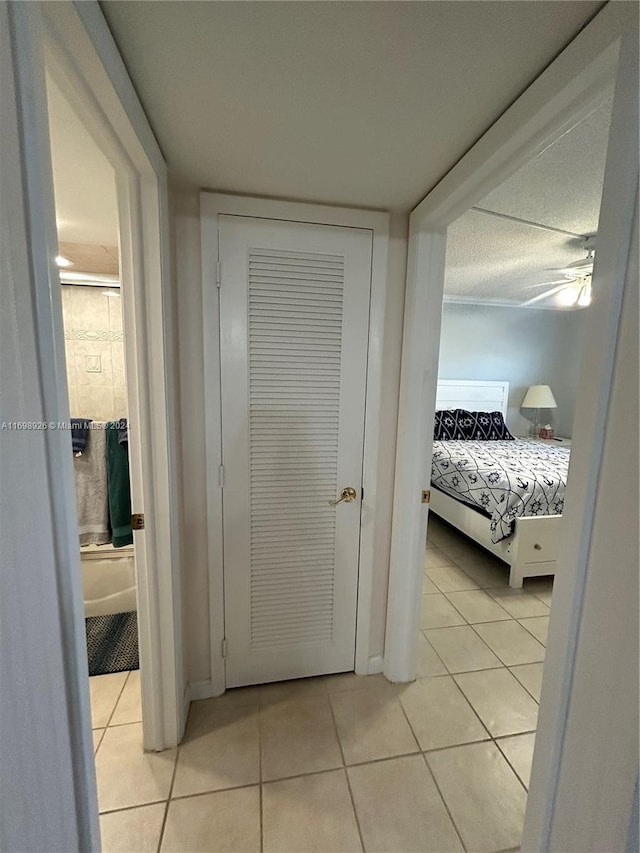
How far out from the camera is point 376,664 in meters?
1.79

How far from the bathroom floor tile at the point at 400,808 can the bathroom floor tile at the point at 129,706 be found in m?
0.92

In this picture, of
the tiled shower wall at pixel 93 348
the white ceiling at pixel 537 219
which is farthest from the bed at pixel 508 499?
the tiled shower wall at pixel 93 348

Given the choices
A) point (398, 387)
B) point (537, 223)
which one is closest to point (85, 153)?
point (398, 387)

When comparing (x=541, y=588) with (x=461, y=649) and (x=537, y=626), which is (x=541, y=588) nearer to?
(x=537, y=626)

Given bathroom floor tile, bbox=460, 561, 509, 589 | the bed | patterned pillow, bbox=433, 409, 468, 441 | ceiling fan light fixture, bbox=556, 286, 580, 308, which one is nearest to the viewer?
the bed

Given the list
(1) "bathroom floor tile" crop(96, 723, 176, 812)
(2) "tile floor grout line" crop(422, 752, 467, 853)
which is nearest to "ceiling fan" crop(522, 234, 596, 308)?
(2) "tile floor grout line" crop(422, 752, 467, 853)

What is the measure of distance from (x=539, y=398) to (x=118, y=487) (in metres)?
4.86

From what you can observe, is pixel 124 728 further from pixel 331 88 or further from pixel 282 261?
pixel 331 88

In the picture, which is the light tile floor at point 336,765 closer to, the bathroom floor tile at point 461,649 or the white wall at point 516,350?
the bathroom floor tile at point 461,649

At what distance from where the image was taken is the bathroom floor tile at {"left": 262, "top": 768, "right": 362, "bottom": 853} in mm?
1110

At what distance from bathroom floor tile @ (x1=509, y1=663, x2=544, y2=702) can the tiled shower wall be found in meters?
2.88

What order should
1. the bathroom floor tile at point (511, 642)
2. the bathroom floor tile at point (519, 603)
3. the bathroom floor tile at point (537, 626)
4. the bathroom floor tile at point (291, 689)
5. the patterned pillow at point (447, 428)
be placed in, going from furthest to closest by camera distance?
1. the patterned pillow at point (447, 428)
2. the bathroom floor tile at point (519, 603)
3. the bathroom floor tile at point (537, 626)
4. the bathroom floor tile at point (511, 642)
5. the bathroom floor tile at point (291, 689)

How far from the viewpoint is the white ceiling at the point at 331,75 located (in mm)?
697

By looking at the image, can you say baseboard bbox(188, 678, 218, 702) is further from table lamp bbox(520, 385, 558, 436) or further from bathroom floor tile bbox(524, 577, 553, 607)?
table lamp bbox(520, 385, 558, 436)
